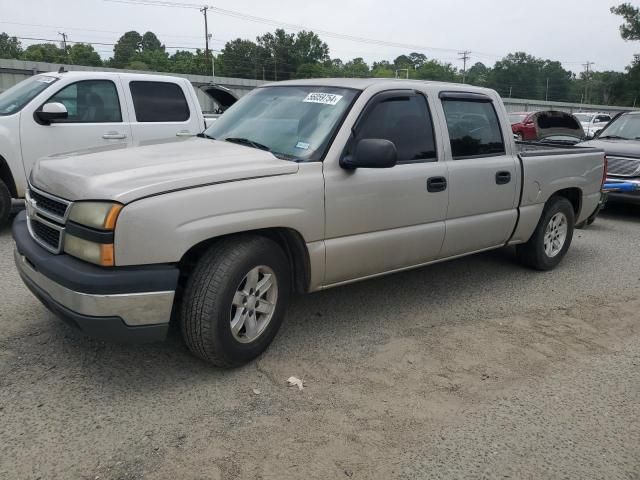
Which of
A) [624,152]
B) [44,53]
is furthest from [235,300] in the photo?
[44,53]

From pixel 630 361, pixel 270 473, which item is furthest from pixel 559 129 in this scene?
pixel 270 473

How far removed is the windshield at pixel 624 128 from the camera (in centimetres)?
998

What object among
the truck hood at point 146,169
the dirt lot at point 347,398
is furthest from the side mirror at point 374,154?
the dirt lot at point 347,398

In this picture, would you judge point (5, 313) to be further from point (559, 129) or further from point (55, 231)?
point (559, 129)

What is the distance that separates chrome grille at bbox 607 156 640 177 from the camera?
29.0 feet

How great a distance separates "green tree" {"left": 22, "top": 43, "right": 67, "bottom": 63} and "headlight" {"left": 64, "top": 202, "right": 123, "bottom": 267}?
251 ft

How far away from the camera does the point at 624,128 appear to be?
1023cm

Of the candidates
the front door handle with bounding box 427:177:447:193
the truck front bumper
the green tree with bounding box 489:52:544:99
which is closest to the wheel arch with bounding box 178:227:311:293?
the truck front bumper

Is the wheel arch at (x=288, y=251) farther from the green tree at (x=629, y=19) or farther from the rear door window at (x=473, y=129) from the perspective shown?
the green tree at (x=629, y=19)

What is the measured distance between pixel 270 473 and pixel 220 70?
7696cm

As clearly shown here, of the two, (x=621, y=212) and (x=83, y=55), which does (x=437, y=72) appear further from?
(x=621, y=212)

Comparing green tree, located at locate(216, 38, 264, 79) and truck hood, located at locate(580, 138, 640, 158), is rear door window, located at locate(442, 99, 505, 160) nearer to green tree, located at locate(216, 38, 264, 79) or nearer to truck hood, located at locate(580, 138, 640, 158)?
truck hood, located at locate(580, 138, 640, 158)

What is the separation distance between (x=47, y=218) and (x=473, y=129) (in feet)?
11.2

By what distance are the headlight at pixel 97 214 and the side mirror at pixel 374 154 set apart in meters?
1.55
